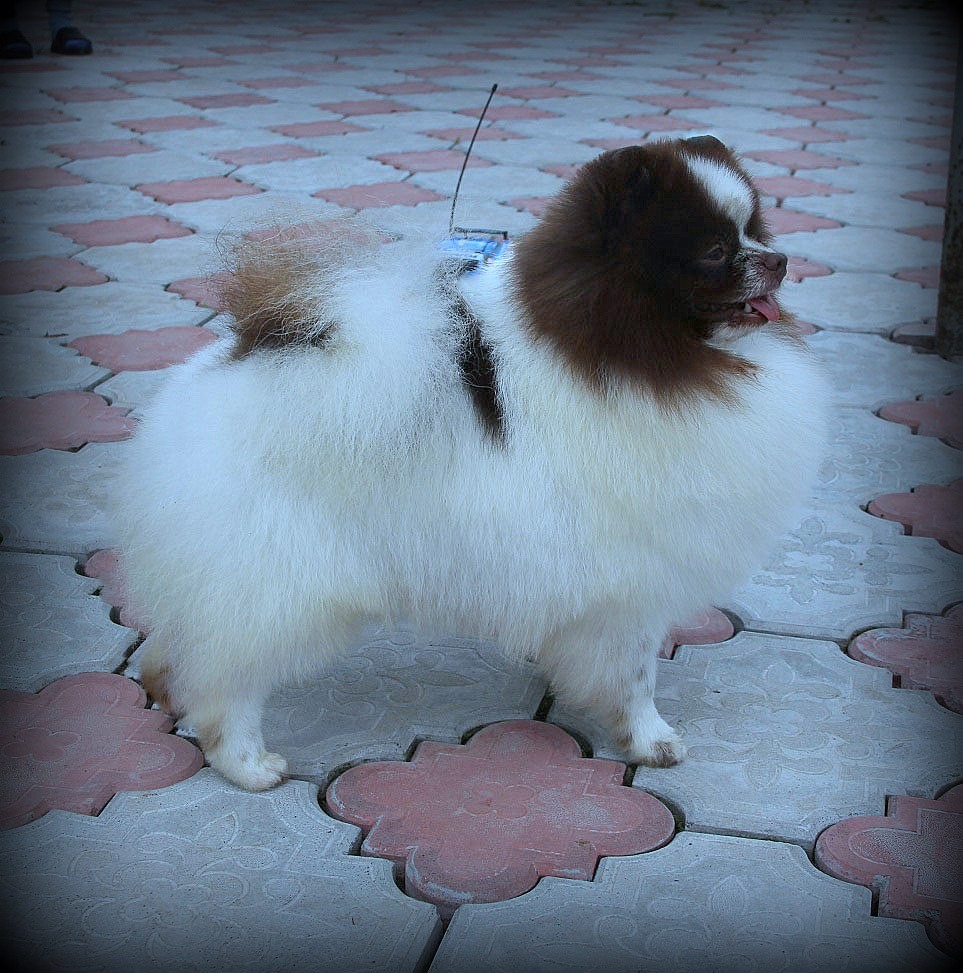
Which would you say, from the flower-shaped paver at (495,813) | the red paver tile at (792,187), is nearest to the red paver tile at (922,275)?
the red paver tile at (792,187)

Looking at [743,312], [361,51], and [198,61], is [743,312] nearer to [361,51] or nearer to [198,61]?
[198,61]

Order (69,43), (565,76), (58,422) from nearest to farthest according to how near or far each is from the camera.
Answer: (58,422)
(565,76)
(69,43)

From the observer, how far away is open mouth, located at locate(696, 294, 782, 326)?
1605mm

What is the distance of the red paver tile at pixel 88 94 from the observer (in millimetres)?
6281

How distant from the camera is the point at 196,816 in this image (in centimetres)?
175

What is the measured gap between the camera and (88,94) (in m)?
6.38

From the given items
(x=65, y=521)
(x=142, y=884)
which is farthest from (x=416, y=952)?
(x=65, y=521)

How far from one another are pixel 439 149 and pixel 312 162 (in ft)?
2.01

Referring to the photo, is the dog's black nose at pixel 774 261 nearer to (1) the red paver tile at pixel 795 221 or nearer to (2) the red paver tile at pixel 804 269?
(2) the red paver tile at pixel 804 269

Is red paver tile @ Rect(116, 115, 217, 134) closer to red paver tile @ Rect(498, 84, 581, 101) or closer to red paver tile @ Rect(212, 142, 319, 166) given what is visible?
red paver tile @ Rect(212, 142, 319, 166)

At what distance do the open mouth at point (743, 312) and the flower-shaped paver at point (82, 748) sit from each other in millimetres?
1038

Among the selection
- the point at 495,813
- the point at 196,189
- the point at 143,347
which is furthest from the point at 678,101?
the point at 495,813

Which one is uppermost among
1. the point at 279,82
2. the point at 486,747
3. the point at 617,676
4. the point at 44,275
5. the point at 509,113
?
the point at 279,82

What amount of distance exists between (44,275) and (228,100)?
2.87 m
